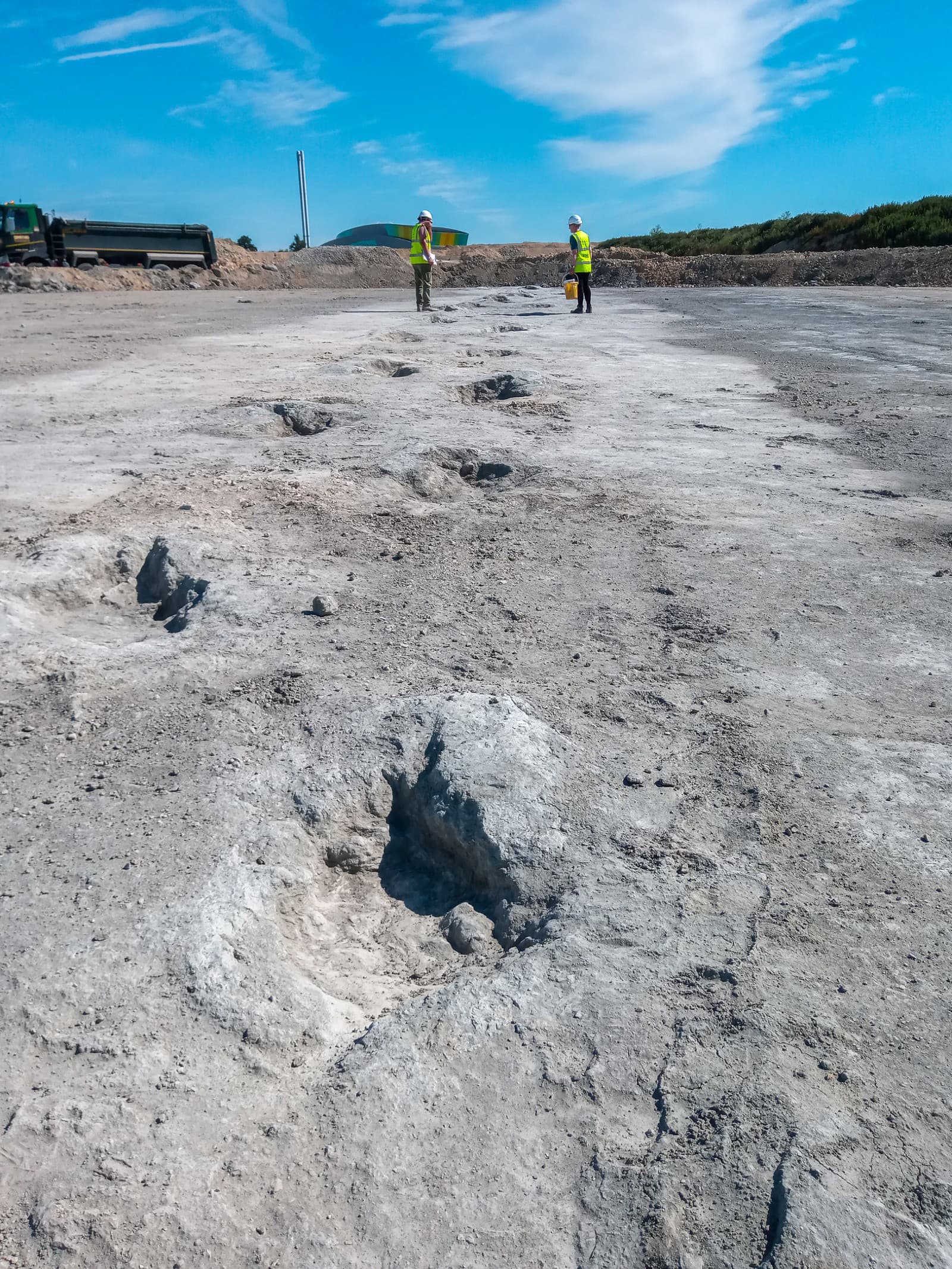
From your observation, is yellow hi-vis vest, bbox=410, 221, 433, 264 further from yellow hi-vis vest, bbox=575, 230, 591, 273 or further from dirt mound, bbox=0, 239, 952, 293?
dirt mound, bbox=0, 239, 952, 293

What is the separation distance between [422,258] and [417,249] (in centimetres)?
15

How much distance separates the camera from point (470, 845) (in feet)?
8.27

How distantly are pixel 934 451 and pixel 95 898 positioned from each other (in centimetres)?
601

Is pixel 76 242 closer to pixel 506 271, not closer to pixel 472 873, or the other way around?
pixel 506 271

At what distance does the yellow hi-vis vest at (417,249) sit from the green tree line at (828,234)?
17245 millimetres

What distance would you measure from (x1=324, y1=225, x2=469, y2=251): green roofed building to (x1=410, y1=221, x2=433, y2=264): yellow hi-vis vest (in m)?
24.8

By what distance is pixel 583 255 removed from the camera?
50.4ft

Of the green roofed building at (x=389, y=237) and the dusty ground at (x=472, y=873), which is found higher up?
the green roofed building at (x=389, y=237)

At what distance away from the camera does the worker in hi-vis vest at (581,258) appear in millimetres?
15188

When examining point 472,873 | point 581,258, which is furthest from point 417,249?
point 472,873

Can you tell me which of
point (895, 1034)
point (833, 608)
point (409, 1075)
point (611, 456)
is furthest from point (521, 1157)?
point (611, 456)

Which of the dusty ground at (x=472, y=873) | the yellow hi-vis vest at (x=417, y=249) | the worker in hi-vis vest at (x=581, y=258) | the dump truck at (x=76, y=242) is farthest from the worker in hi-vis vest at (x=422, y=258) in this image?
the dump truck at (x=76, y=242)

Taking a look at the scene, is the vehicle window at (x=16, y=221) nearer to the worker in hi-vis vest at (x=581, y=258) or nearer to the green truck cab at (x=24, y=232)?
the green truck cab at (x=24, y=232)

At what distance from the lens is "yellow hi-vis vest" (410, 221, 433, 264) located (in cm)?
1433
